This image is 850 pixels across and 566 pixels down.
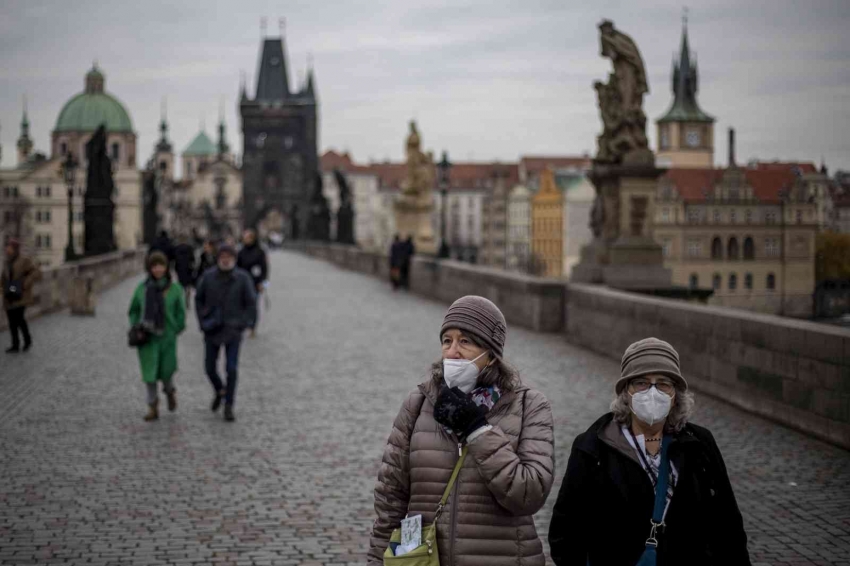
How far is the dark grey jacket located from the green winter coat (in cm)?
25

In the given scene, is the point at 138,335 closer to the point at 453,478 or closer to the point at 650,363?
the point at 453,478

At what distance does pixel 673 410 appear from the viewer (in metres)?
3.92

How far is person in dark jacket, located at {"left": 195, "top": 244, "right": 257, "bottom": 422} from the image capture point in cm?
1147

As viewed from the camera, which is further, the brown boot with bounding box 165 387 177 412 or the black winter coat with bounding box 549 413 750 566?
the brown boot with bounding box 165 387 177 412

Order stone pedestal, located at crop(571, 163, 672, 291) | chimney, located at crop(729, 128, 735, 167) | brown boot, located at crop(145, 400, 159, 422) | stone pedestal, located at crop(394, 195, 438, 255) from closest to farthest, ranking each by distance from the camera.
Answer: brown boot, located at crop(145, 400, 159, 422) → stone pedestal, located at crop(571, 163, 672, 291) → chimney, located at crop(729, 128, 735, 167) → stone pedestal, located at crop(394, 195, 438, 255)

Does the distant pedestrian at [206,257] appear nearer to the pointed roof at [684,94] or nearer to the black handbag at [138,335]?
the black handbag at [138,335]

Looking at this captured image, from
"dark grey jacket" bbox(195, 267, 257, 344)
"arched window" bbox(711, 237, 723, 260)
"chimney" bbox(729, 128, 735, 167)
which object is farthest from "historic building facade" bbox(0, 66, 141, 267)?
"dark grey jacket" bbox(195, 267, 257, 344)

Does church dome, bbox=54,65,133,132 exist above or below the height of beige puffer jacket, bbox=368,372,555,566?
above

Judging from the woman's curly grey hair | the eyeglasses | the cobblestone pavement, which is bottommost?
the cobblestone pavement

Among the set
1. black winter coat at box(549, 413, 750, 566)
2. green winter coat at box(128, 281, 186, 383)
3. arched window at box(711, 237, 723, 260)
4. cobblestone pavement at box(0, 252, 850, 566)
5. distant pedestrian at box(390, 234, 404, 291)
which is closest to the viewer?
black winter coat at box(549, 413, 750, 566)

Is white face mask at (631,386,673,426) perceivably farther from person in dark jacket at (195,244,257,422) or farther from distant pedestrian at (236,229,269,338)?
distant pedestrian at (236,229,269,338)

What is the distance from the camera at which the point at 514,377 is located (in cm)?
395

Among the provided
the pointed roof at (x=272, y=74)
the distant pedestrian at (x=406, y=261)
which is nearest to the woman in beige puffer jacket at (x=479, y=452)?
the distant pedestrian at (x=406, y=261)

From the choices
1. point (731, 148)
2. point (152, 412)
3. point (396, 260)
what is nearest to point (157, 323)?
point (152, 412)
